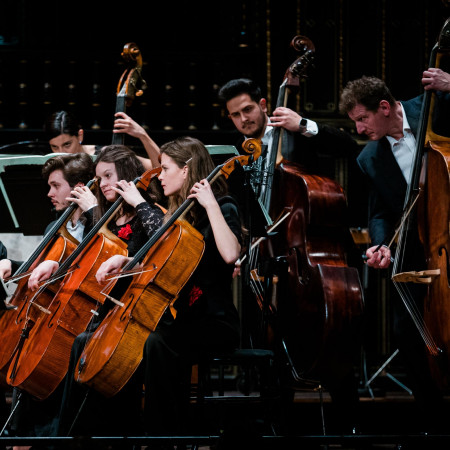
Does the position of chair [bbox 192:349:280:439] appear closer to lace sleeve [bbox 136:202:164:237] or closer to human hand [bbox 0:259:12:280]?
lace sleeve [bbox 136:202:164:237]

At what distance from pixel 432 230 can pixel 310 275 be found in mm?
544

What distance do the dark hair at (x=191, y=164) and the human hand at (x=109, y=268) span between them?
26 cm

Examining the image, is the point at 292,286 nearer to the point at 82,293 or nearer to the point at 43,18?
the point at 82,293

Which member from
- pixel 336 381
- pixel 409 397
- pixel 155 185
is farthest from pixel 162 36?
pixel 336 381

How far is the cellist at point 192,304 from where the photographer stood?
242cm

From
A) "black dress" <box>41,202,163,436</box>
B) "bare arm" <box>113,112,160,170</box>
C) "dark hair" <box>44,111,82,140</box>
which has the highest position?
"bare arm" <box>113,112,160,170</box>

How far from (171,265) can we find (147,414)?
19.0 inches

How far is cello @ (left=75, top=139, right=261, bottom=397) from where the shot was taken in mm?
2373

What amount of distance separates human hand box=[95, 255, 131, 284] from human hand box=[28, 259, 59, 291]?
31cm

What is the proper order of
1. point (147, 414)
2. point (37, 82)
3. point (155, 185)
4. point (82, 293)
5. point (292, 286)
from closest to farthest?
point (147, 414), point (82, 293), point (292, 286), point (155, 185), point (37, 82)

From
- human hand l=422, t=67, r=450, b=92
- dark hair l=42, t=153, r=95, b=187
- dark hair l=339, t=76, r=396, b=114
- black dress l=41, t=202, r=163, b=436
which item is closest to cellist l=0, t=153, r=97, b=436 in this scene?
dark hair l=42, t=153, r=95, b=187

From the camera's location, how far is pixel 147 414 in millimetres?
2395

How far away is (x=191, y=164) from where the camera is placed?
108 inches

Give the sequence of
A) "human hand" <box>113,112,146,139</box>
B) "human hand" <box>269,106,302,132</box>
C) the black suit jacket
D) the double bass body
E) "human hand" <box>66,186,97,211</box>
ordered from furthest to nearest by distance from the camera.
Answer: "human hand" <box>113,112,146,139</box> < "human hand" <box>269,106,302,132</box> < "human hand" <box>66,186,97,211</box> < the black suit jacket < the double bass body
